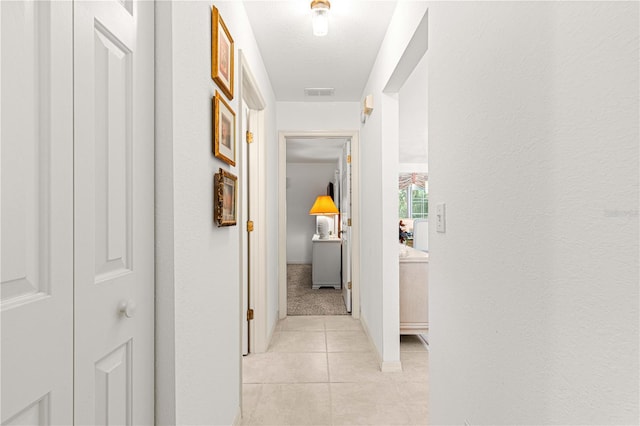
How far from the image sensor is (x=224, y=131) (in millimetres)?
1729

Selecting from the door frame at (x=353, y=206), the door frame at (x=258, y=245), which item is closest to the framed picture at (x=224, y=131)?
the door frame at (x=258, y=245)

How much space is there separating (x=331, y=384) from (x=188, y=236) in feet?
5.67

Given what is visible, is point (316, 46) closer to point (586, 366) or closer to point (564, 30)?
point (564, 30)

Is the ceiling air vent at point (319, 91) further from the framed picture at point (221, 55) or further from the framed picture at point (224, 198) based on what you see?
the framed picture at point (224, 198)

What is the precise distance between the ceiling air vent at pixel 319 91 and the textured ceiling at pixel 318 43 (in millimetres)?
52

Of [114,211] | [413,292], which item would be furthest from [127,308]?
[413,292]

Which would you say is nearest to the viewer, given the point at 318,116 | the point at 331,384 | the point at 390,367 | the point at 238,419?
the point at 238,419

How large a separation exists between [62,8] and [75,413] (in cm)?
84

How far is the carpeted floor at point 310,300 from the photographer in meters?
4.47

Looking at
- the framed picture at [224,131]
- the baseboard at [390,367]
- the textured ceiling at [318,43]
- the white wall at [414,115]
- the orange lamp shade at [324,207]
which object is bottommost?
the baseboard at [390,367]

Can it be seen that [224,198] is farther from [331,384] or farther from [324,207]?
[324,207]

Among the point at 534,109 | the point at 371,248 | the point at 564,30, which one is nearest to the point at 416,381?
the point at 371,248

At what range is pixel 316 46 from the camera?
2.81m

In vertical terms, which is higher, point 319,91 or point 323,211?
point 319,91
